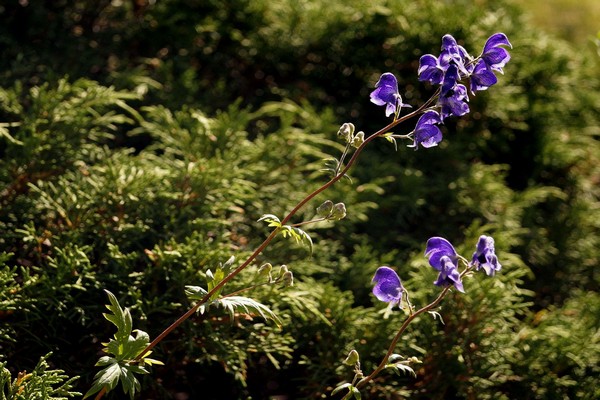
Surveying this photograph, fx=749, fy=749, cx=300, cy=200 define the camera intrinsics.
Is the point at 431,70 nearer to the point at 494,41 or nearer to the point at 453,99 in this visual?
the point at 453,99

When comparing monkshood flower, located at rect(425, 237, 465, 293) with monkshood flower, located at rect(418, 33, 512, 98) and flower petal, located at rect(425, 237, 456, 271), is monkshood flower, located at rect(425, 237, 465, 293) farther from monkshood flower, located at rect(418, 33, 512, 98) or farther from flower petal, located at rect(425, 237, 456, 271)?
monkshood flower, located at rect(418, 33, 512, 98)

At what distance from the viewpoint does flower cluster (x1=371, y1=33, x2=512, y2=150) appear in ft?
→ 7.29

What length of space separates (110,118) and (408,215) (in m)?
1.73

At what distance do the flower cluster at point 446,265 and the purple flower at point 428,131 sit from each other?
1.02 ft

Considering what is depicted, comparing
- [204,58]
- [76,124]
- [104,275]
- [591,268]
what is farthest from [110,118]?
[591,268]

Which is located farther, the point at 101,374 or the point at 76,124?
the point at 76,124

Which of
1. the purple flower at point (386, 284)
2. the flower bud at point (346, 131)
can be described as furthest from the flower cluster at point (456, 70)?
A: the purple flower at point (386, 284)

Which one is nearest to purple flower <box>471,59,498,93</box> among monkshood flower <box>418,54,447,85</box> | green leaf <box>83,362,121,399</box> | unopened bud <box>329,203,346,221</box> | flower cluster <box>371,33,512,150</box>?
flower cluster <box>371,33,512,150</box>

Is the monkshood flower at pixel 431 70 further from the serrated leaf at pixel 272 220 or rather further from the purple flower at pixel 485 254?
the serrated leaf at pixel 272 220

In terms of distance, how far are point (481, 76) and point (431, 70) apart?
18cm

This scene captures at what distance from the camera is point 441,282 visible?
2.16 m

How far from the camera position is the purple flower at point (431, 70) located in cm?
224

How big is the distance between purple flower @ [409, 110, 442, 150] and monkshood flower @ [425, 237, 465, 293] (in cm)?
31

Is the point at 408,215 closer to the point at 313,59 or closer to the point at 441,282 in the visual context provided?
the point at 313,59
